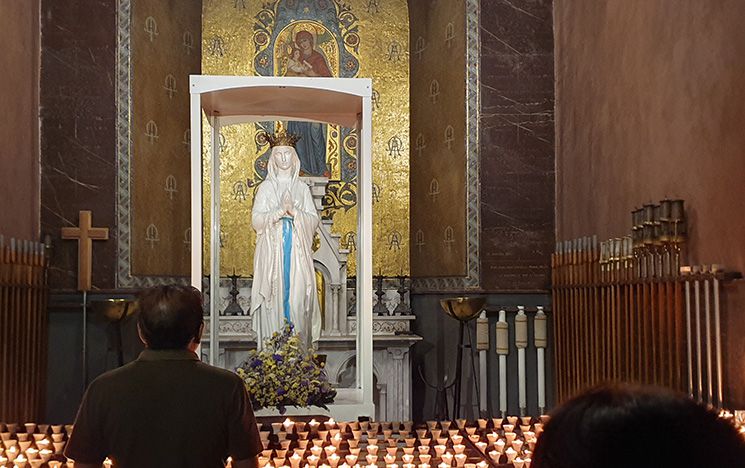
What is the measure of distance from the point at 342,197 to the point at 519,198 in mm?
2048

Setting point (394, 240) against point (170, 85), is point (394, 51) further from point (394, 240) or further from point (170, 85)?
point (170, 85)

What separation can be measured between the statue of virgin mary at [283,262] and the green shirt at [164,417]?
4.85m

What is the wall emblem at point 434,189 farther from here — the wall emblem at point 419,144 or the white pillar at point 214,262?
the white pillar at point 214,262

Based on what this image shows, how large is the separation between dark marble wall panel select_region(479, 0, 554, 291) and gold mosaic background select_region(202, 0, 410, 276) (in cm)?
135

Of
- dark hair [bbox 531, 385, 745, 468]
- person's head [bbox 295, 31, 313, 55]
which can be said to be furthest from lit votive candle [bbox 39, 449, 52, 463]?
person's head [bbox 295, 31, 313, 55]

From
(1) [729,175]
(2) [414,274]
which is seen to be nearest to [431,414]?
(2) [414,274]

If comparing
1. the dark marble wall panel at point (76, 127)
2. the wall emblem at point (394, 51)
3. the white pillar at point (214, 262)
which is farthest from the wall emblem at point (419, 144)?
the dark marble wall panel at point (76, 127)

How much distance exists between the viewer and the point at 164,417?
8.76ft

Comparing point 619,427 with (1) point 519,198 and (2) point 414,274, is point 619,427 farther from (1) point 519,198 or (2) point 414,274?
(2) point 414,274

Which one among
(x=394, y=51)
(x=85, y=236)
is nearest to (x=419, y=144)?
(x=394, y=51)

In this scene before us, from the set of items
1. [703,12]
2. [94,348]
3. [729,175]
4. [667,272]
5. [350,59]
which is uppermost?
[350,59]

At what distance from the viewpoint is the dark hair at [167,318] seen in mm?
2709

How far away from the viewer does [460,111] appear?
31.3 feet

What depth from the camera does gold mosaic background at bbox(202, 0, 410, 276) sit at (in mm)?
10398
